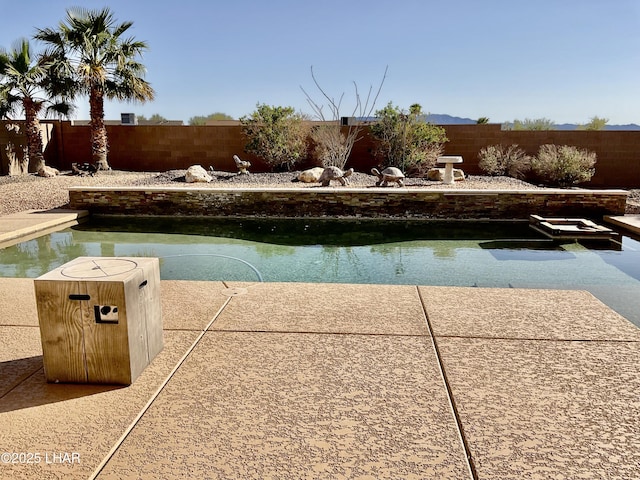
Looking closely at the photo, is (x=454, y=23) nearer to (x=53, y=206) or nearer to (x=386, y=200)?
(x=386, y=200)

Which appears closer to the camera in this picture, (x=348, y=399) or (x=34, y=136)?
(x=348, y=399)

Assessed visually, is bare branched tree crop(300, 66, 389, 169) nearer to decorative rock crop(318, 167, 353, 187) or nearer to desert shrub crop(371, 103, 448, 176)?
desert shrub crop(371, 103, 448, 176)

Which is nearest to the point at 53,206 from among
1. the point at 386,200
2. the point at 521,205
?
the point at 386,200

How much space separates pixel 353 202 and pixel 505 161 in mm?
7772

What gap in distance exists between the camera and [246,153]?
58.0 feet

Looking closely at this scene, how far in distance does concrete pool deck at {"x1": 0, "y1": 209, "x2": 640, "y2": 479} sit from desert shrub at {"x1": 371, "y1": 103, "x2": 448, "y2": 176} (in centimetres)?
1231

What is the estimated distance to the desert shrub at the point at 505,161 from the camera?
1620 cm

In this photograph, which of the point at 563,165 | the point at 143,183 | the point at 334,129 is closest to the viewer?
the point at 143,183

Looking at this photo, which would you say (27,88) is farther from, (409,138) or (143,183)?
(409,138)

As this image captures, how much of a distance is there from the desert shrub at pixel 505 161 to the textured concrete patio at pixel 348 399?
1299cm

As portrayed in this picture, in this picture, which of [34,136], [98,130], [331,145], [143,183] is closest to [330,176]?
[331,145]

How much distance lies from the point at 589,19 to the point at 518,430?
2121cm

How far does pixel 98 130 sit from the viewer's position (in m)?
16.9

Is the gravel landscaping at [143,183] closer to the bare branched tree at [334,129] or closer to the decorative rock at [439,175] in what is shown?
the decorative rock at [439,175]
